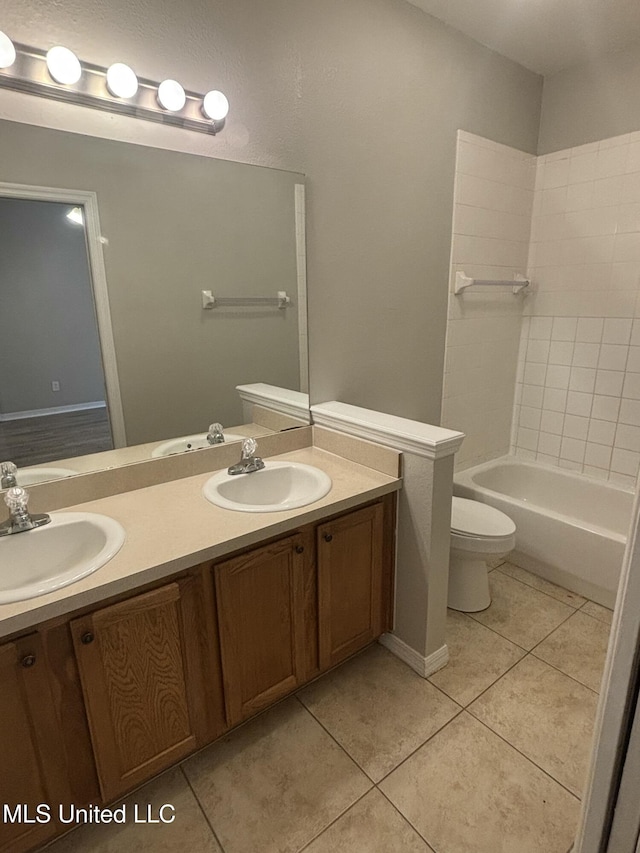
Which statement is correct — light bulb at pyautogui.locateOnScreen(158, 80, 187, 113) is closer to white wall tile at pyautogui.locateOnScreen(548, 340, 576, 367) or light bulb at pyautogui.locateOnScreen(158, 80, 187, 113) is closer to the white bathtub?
the white bathtub

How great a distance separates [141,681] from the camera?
4.14 feet

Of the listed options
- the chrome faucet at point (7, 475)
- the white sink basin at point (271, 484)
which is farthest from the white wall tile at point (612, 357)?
the chrome faucet at point (7, 475)

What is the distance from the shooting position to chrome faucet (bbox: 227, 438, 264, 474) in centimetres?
176

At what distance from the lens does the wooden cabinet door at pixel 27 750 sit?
107 centimetres

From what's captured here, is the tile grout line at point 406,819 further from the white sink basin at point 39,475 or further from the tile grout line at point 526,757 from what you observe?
the white sink basin at point 39,475

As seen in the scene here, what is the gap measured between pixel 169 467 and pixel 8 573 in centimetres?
57

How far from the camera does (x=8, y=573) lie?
131 cm

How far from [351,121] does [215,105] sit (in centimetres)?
65

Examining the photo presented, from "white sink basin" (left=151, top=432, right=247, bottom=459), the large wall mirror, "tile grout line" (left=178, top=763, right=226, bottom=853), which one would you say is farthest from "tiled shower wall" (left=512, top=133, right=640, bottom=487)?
"tile grout line" (left=178, top=763, right=226, bottom=853)

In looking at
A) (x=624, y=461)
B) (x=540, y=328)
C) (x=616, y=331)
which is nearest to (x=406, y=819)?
(x=624, y=461)

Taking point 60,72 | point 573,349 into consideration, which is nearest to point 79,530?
point 60,72

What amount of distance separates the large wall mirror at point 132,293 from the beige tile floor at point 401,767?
1045 mm

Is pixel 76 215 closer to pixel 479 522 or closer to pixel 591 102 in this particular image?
pixel 479 522

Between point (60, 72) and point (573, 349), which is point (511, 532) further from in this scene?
point (60, 72)
